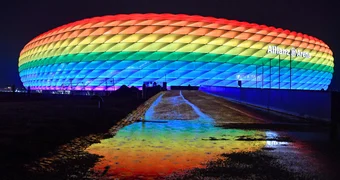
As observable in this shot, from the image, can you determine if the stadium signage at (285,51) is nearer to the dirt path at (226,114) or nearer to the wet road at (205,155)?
the dirt path at (226,114)

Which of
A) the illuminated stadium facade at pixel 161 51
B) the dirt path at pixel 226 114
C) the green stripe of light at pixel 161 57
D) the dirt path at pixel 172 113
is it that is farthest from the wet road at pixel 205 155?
the green stripe of light at pixel 161 57

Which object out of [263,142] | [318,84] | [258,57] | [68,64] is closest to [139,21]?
[68,64]

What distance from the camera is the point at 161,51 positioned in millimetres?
Answer: 67562

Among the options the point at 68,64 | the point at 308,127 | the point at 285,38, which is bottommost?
the point at 308,127

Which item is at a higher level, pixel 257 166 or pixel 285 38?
pixel 285 38

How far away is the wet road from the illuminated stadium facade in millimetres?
54883

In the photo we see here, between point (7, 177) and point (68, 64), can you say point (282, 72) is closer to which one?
point (68, 64)

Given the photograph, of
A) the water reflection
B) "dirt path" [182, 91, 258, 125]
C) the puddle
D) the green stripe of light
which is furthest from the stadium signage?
the puddle

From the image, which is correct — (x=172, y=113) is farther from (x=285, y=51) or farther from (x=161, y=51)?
(x=285, y=51)

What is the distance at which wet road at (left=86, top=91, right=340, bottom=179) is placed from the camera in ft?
19.1

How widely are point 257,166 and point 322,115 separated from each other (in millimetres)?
9870

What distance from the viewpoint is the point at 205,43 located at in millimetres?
68312

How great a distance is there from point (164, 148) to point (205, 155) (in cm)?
117

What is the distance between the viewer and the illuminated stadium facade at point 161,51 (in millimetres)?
67375
